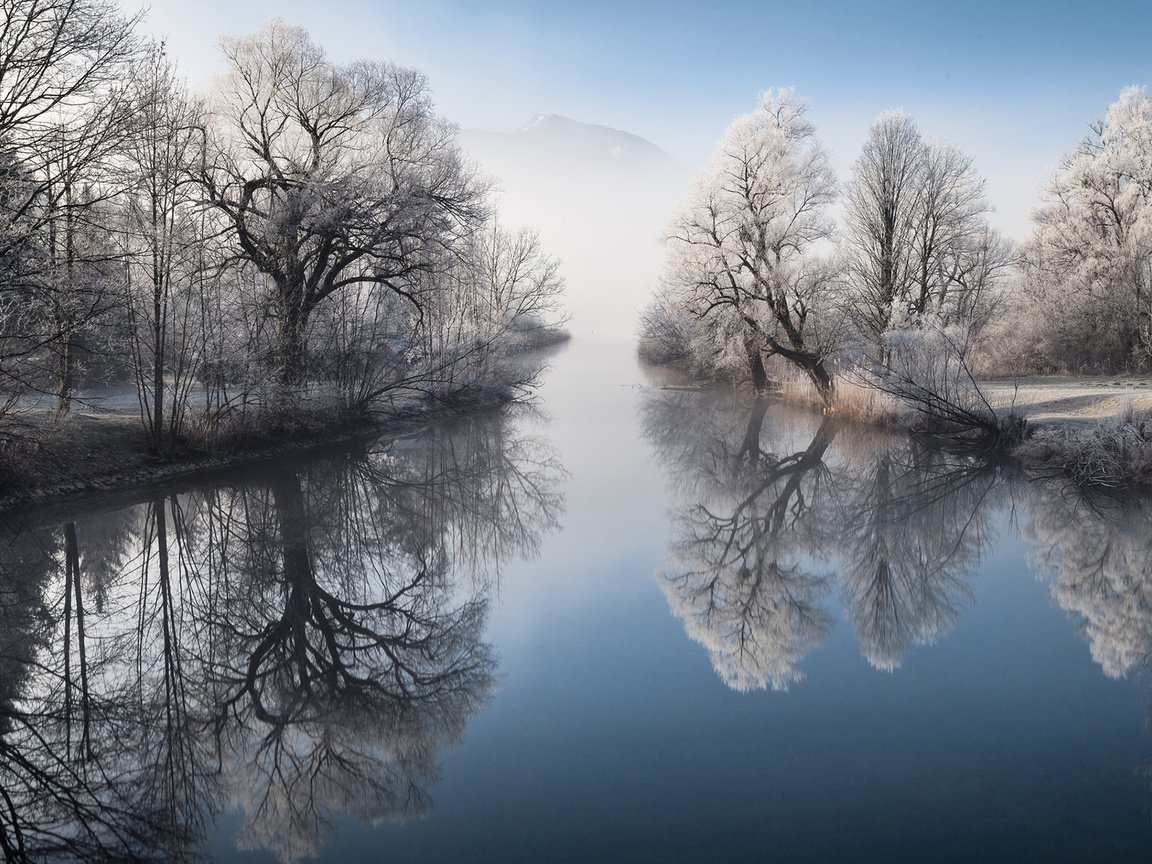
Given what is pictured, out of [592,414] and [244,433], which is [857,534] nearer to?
[244,433]

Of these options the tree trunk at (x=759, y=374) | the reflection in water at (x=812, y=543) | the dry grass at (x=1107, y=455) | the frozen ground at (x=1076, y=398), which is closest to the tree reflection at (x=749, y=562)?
the reflection in water at (x=812, y=543)

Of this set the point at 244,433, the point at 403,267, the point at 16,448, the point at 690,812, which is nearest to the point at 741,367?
the point at 403,267

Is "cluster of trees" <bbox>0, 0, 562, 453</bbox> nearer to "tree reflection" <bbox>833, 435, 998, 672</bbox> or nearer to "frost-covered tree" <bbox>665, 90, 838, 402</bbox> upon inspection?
"frost-covered tree" <bbox>665, 90, 838, 402</bbox>

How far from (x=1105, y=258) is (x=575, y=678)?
2757 cm

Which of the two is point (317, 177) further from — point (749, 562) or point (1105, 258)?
point (1105, 258)

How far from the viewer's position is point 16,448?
10797mm

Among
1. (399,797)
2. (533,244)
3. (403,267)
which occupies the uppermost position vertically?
(533,244)

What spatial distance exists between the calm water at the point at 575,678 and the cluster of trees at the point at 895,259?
10.2 meters

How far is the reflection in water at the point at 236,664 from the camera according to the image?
14.9 ft

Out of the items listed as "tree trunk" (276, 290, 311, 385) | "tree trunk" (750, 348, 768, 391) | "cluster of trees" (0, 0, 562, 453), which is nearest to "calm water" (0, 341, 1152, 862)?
"cluster of trees" (0, 0, 562, 453)

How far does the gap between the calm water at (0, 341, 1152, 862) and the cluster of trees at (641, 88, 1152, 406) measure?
1016 centimetres

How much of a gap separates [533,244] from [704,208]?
8.58m

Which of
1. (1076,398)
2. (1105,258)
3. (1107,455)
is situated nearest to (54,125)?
(1107,455)

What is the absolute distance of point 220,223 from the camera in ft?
52.7
